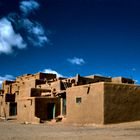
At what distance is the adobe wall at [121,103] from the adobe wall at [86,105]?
0.53 m

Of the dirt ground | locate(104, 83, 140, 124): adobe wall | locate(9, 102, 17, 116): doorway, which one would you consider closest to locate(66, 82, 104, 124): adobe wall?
locate(104, 83, 140, 124): adobe wall

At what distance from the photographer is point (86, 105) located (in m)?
25.3

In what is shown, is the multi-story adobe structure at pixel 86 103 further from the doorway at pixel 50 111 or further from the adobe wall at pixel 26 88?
the adobe wall at pixel 26 88

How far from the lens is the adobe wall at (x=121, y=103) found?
23.3 meters

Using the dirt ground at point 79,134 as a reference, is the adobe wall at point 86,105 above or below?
above

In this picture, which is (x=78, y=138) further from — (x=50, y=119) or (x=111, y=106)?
(x=50, y=119)

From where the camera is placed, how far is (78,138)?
15547mm

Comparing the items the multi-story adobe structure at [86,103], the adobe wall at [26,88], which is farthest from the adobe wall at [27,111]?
the adobe wall at [26,88]

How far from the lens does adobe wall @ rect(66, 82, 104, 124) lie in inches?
930

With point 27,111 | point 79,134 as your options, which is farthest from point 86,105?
point 27,111

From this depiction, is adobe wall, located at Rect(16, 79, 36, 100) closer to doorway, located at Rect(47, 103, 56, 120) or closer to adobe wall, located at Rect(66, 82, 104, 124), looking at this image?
doorway, located at Rect(47, 103, 56, 120)

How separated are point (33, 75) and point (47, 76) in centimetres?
343

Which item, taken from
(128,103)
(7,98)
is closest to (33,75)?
(7,98)

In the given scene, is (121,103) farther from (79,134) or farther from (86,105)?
(79,134)
